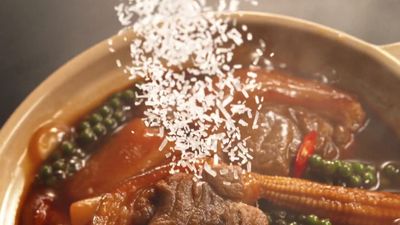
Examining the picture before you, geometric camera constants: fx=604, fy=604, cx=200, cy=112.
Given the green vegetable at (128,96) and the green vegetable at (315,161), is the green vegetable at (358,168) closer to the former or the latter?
the green vegetable at (315,161)

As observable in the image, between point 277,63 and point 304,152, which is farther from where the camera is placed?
point 277,63

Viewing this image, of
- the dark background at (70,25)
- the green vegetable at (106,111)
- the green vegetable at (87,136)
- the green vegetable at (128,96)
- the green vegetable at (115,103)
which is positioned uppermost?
the dark background at (70,25)

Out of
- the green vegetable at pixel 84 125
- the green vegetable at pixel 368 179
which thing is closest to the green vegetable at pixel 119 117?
the green vegetable at pixel 84 125

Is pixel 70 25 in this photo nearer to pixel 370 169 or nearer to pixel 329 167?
pixel 329 167

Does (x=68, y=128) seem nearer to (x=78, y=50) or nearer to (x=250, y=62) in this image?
(x=78, y=50)

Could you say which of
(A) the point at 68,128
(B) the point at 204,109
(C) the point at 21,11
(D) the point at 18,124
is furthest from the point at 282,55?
(C) the point at 21,11

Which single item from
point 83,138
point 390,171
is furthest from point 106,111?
point 390,171
